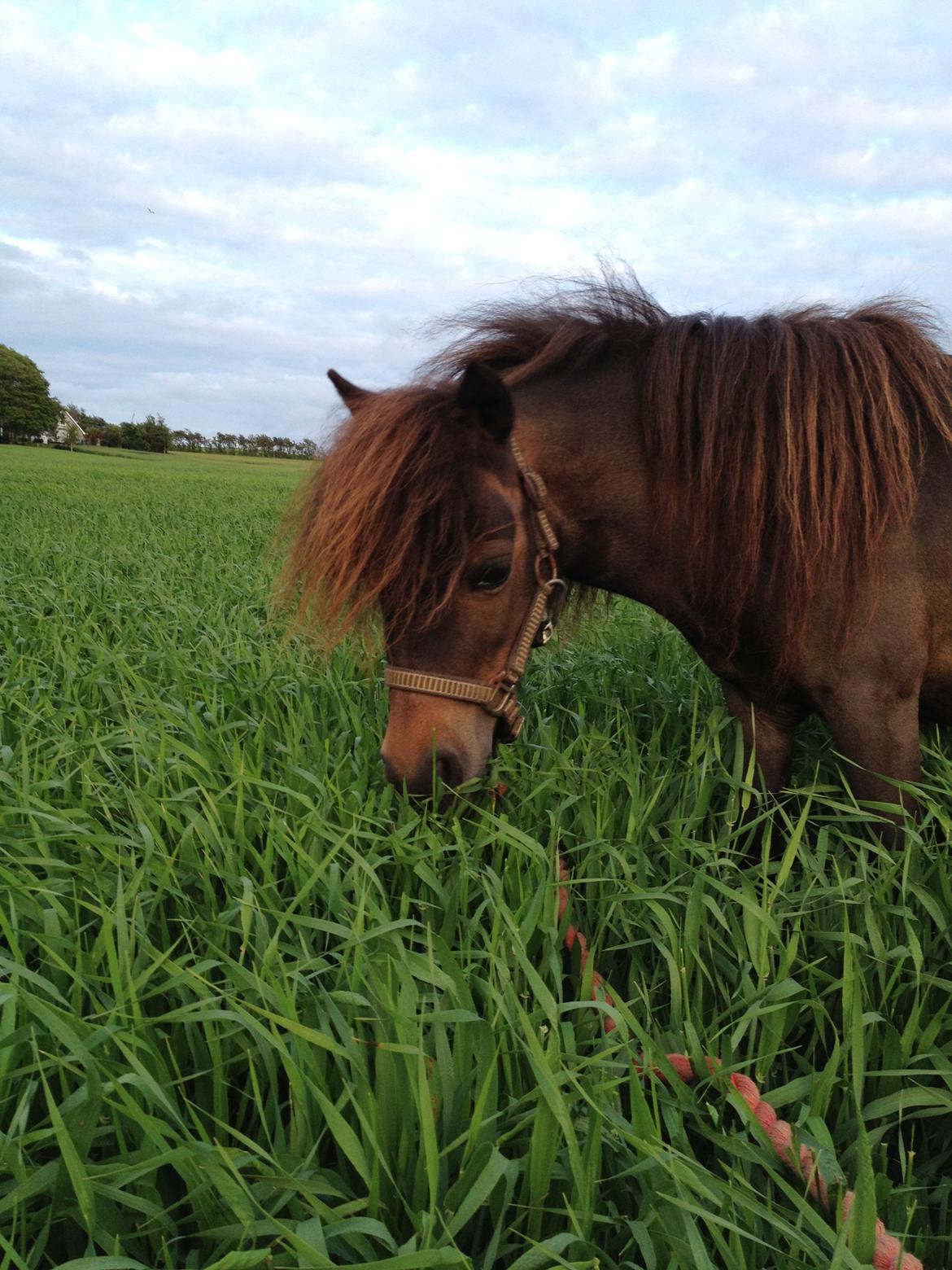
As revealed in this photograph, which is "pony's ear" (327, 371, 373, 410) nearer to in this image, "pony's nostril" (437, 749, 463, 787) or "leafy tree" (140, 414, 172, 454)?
"pony's nostril" (437, 749, 463, 787)

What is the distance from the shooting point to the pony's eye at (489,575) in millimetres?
1949

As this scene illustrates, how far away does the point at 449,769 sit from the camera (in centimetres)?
199

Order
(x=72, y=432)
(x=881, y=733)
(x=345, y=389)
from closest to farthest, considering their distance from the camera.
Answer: (x=881, y=733)
(x=345, y=389)
(x=72, y=432)

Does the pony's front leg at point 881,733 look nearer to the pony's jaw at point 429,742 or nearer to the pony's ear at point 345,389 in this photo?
the pony's jaw at point 429,742

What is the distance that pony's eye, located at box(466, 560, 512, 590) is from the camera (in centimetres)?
195

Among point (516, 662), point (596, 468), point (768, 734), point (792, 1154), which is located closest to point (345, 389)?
point (596, 468)

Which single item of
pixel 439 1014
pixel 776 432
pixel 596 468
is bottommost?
pixel 439 1014

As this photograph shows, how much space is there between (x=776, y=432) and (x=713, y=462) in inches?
7.1

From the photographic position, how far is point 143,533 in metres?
8.65

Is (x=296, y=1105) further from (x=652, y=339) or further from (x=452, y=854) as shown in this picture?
(x=652, y=339)

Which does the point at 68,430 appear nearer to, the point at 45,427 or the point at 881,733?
the point at 45,427

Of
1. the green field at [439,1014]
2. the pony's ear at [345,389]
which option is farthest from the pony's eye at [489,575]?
the pony's ear at [345,389]

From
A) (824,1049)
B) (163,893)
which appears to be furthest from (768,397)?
(163,893)

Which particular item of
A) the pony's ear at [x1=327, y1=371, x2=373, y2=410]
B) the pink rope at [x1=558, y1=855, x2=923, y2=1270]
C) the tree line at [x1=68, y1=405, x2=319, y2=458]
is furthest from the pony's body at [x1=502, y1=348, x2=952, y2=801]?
the tree line at [x1=68, y1=405, x2=319, y2=458]
